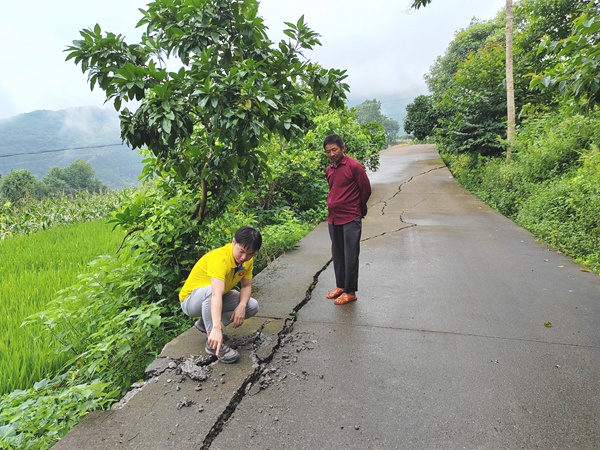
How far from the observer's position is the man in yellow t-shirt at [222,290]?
8.08 feet

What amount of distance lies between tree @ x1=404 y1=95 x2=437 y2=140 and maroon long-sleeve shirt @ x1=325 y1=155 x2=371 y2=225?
43.1ft

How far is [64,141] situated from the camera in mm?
134875

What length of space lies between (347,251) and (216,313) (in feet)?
4.85

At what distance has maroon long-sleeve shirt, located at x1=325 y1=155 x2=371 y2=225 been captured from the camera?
11.2 ft

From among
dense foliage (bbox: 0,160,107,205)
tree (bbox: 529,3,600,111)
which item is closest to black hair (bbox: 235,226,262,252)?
tree (bbox: 529,3,600,111)

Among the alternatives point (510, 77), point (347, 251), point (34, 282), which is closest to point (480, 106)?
point (510, 77)

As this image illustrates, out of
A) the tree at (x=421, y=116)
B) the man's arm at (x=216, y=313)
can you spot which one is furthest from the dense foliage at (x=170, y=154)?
the tree at (x=421, y=116)

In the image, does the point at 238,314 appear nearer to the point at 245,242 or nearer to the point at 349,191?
the point at 245,242

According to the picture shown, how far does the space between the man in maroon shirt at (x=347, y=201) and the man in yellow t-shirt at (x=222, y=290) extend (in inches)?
42.5

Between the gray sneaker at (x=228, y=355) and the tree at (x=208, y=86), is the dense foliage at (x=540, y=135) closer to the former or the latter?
the tree at (x=208, y=86)

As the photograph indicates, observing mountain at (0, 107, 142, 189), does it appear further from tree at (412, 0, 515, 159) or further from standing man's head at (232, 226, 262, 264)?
standing man's head at (232, 226, 262, 264)

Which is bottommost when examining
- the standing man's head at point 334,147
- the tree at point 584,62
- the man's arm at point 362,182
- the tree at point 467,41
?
the man's arm at point 362,182

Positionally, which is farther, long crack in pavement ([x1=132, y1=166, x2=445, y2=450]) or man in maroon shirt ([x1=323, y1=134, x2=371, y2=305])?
man in maroon shirt ([x1=323, y1=134, x2=371, y2=305])

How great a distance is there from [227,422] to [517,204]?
7598 millimetres
